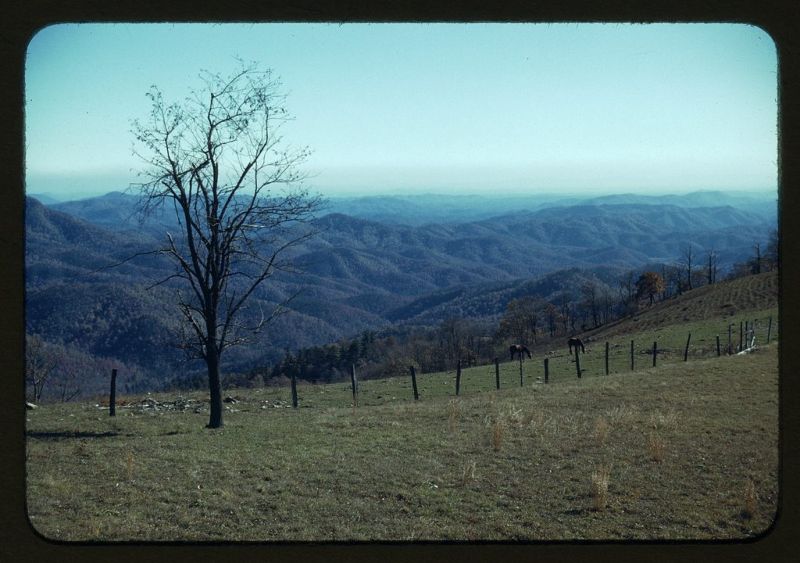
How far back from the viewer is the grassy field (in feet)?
17.6

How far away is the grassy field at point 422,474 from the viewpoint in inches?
212

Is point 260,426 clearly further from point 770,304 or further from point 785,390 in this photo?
point 770,304

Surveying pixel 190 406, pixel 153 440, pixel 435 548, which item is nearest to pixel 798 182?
pixel 435 548

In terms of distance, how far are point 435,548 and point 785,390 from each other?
233 centimetres

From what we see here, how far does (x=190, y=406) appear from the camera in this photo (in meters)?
15.0

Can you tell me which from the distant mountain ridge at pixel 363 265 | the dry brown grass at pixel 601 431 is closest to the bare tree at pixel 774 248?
the distant mountain ridge at pixel 363 265

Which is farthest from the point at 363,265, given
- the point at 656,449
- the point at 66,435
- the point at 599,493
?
the point at 599,493

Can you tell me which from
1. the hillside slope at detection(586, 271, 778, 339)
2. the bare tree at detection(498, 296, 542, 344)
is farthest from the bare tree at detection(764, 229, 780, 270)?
the bare tree at detection(498, 296, 542, 344)

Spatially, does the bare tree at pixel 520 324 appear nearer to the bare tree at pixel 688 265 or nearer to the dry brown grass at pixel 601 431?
→ the bare tree at pixel 688 265

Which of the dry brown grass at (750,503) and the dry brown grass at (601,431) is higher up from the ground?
the dry brown grass at (750,503)

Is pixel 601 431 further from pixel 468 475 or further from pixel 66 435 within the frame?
pixel 66 435

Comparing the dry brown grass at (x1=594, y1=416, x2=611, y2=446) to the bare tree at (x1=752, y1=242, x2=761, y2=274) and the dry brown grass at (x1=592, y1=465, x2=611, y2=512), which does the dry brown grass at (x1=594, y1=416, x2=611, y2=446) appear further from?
the bare tree at (x1=752, y1=242, x2=761, y2=274)

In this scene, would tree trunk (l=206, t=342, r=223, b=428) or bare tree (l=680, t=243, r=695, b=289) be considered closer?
tree trunk (l=206, t=342, r=223, b=428)

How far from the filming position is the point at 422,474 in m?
6.93
